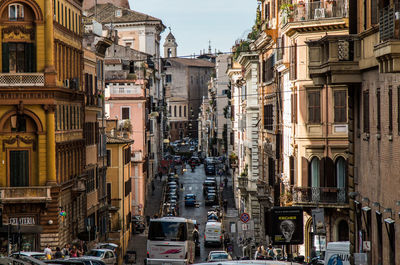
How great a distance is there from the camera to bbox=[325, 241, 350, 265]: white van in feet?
89.0

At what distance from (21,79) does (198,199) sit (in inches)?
2214

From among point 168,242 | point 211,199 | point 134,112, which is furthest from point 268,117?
point 211,199

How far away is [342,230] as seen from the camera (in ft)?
131

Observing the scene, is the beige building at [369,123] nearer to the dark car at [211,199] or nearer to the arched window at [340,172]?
the arched window at [340,172]

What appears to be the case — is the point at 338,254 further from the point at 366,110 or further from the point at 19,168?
the point at 19,168

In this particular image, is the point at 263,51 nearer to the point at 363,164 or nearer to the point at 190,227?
the point at 190,227

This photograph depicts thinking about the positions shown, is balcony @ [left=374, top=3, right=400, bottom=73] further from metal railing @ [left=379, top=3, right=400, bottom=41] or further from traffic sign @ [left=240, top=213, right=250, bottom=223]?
traffic sign @ [left=240, top=213, right=250, bottom=223]

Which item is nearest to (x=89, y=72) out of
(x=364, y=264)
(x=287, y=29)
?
(x=287, y=29)

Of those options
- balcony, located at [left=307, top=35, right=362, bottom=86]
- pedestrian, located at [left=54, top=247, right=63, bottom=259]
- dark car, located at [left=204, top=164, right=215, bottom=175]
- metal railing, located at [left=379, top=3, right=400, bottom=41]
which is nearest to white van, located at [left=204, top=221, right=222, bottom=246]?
pedestrian, located at [left=54, top=247, right=63, bottom=259]

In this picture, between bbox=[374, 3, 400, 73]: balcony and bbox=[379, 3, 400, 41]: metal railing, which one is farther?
bbox=[379, 3, 400, 41]: metal railing

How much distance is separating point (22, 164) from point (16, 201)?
180 cm

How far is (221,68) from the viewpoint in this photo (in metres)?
144

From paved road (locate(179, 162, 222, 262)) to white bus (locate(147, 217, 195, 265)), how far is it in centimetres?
1488

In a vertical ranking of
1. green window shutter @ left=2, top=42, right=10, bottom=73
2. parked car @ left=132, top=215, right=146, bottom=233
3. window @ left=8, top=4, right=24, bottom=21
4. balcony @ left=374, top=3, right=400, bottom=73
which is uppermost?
window @ left=8, top=4, right=24, bottom=21
